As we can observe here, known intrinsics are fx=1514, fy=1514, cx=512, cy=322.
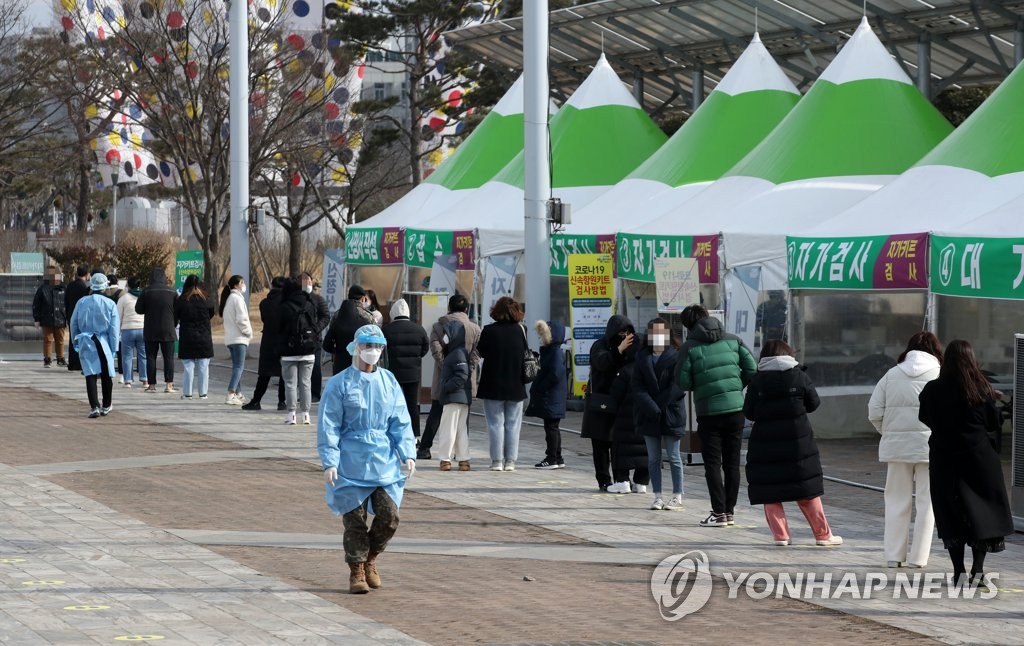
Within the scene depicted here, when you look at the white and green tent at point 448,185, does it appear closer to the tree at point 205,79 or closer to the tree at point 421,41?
the tree at point 205,79

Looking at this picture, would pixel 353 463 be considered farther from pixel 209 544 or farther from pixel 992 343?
pixel 992 343

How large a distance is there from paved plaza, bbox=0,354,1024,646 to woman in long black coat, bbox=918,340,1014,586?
37cm

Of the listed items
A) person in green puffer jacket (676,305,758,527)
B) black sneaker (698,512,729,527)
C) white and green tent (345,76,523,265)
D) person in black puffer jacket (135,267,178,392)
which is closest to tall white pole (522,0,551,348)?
person in black puffer jacket (135,267,178,392)

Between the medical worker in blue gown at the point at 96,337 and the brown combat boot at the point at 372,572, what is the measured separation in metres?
10.4

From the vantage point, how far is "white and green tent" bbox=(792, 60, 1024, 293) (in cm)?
1541

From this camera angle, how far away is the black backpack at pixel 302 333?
59.8 feet

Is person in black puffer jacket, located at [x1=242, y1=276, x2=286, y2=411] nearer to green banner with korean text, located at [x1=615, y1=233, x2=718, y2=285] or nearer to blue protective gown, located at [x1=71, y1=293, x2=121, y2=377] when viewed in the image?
blue protective gown, located at [x1=71, y1=293, x2=121, y2=377]

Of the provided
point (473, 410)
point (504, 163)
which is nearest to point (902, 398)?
point (473, 410)

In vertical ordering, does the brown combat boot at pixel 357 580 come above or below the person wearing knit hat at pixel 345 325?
below

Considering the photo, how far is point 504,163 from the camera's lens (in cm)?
2620

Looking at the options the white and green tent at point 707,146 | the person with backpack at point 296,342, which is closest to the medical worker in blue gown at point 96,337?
the person with backpack at point 296,342

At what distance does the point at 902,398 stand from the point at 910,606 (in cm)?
164

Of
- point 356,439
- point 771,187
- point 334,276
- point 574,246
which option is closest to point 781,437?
point 356,439

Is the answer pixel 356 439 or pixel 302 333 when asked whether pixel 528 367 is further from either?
pixel 356 439
